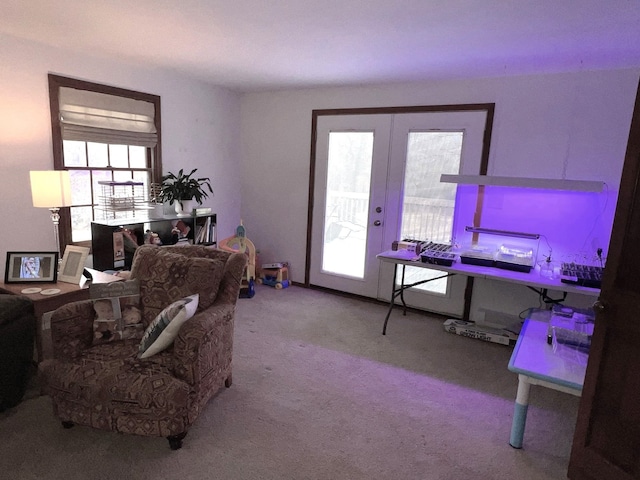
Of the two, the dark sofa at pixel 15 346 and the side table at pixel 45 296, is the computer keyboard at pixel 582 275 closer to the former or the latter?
the side table at pixel 45 296

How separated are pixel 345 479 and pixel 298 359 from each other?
1.22 m

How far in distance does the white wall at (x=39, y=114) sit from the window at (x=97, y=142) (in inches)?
3.0

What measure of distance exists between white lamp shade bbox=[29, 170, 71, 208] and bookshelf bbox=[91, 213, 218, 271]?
62 centimetres

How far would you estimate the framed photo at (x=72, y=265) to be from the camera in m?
2.71

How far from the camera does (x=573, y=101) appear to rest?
10.8 feet

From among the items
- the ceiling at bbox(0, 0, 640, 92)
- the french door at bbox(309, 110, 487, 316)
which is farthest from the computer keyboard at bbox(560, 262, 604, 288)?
the ceiling at bbox(0, 0, 640, 92)

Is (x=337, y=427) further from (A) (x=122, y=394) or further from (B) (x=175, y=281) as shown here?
(B) (x=175, y=281)

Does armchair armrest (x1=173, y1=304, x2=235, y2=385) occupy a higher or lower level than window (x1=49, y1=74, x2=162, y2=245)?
→ lower

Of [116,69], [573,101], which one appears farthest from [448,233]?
[116,69]

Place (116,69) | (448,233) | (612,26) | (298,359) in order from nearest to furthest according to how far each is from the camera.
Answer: (612,26)
(298,359)
(116,69)
(448,233)

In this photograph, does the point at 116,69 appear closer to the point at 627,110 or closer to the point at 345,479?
the point at 345,479

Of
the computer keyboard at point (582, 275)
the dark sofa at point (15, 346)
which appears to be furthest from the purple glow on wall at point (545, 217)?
the dark sofa at point (15, 346)

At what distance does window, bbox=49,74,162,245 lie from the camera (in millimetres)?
3234

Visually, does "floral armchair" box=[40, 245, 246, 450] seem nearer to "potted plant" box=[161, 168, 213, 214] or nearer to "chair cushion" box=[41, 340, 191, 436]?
"chair cushion" box=[41, 340, 191, 436]
